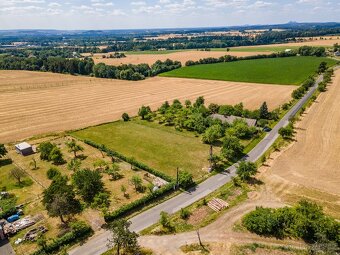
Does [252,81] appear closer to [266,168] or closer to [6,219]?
[266,168]

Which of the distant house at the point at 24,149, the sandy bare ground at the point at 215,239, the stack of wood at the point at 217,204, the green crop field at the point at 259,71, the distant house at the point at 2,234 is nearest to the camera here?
the sandy bare ground at the point at 215,239

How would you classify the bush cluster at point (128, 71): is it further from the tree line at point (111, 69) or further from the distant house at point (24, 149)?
the distant house at point (24, 149)

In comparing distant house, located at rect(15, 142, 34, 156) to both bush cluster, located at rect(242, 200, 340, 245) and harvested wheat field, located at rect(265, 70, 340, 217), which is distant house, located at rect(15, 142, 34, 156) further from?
harvested wheat field, located at rect(265, 70, 340, 217)

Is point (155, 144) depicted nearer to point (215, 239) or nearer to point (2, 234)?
point (215, 239)

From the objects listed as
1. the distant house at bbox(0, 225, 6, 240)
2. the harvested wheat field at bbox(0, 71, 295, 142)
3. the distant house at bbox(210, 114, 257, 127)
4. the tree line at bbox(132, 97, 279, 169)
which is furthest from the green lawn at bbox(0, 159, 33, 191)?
the distant house at bbox(210, 114, 257, 127)

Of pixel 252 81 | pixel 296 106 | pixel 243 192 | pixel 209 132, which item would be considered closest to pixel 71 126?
pixel 209 132

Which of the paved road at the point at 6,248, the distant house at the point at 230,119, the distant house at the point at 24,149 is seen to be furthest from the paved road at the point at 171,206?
the distant house at the point at 24,149
